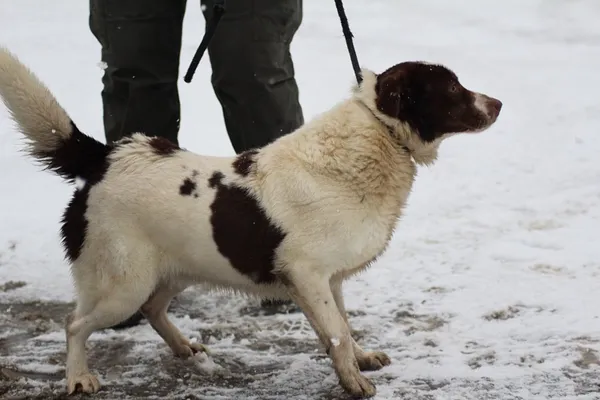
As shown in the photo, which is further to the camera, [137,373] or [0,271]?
[0,271]

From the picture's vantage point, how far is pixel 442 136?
3.31 m

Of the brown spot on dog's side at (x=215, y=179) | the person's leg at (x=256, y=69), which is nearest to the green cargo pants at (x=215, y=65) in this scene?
the person's leg at (x=256, y=69)

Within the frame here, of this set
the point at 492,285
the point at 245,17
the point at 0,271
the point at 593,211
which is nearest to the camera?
the point at 245,17

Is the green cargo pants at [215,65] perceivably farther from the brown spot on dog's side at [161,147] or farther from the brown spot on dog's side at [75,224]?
the brown spot on dog's side at [75,224]

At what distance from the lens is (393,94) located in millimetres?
3168

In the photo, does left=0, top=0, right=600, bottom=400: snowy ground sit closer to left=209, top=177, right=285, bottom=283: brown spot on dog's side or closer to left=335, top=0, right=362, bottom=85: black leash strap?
left=209, top=177, right=285, bottom=283: brown spot on dog's side

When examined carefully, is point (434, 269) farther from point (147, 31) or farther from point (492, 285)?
point (147, 31)

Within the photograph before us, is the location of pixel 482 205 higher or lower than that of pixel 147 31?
lower

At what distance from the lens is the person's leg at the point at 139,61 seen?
402cm

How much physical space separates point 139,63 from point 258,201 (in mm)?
1232

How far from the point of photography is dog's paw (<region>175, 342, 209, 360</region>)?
3.64 meters

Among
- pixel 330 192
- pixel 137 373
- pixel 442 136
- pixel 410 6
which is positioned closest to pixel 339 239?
pixel 330 192

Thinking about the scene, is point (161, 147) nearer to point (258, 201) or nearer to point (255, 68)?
point (258, 201)

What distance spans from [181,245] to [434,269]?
1675 millimetres
